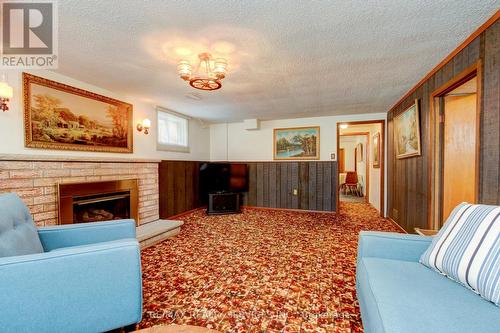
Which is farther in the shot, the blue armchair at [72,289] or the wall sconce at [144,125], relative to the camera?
the wall sconce at [144,125]

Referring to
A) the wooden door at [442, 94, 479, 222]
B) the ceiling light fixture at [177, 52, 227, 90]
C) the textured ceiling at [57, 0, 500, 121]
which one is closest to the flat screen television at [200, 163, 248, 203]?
the textured ceiling at [57, 0, 500, 121]

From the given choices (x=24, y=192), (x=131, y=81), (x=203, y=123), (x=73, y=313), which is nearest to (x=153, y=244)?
(x=24, y=192)

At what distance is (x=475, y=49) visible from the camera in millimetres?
1916

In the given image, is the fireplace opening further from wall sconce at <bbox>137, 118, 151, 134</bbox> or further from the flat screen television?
the flat screen television

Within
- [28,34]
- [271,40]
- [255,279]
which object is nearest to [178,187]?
[255,279]

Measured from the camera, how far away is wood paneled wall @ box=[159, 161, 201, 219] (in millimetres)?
4406

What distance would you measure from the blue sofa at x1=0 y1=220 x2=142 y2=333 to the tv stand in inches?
144

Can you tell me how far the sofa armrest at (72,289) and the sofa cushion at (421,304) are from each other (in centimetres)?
132

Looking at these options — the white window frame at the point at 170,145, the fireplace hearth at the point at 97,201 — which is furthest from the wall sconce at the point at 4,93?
the white window frame at the point at 170,145

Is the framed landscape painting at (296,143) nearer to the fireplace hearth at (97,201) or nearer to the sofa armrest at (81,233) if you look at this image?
the fireplace hearth at (97,201)

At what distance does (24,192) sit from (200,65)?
234 centimetres

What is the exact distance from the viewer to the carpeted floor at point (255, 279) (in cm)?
157

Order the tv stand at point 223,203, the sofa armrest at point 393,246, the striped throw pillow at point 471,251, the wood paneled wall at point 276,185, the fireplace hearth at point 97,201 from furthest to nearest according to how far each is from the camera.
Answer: the tv stand at point 223,203 < the wood paneled wall at point 276,185 < the fireplace hearth at point 97,201 < the sofa armrest at point 393,246 < the striped throw pillow at point 471,251

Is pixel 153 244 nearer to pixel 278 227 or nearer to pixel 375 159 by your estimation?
pixel 278 227
